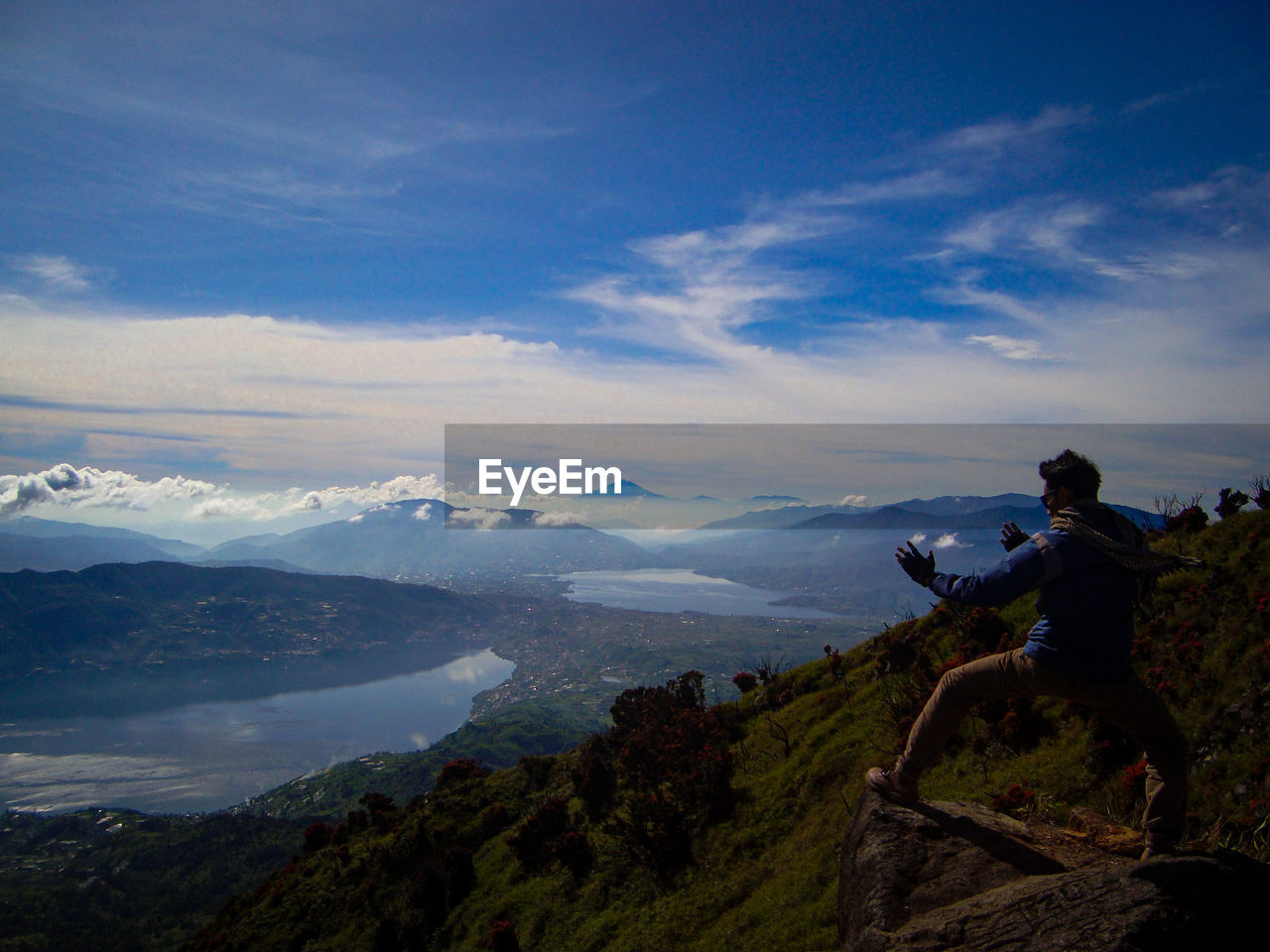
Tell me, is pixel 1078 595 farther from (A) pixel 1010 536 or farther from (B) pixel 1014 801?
(B) pixel 1014 801

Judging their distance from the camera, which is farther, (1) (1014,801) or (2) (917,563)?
(1) (1014,801)

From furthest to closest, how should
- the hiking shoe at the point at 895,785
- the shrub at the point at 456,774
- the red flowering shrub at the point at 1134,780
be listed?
the shrub at the point at 456,774 < the red flowering shrub at the point at 1134,780 < the hiking shoe at the point at 895,785

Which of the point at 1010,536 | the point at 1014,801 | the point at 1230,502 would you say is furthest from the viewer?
the point at 1230,502

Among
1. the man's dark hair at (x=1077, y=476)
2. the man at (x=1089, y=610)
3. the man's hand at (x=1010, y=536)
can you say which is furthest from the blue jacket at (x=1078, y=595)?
the man's hand at (x=1010, y=536)

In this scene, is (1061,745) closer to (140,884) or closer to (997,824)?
(997,824)

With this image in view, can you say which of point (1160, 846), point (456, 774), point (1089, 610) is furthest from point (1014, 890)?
point (456, 774)

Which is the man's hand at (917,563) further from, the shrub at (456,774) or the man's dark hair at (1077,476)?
the shrub at (456,774)

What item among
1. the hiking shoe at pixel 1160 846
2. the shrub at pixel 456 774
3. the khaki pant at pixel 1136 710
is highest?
the khaki pant at pixel 1136 710
